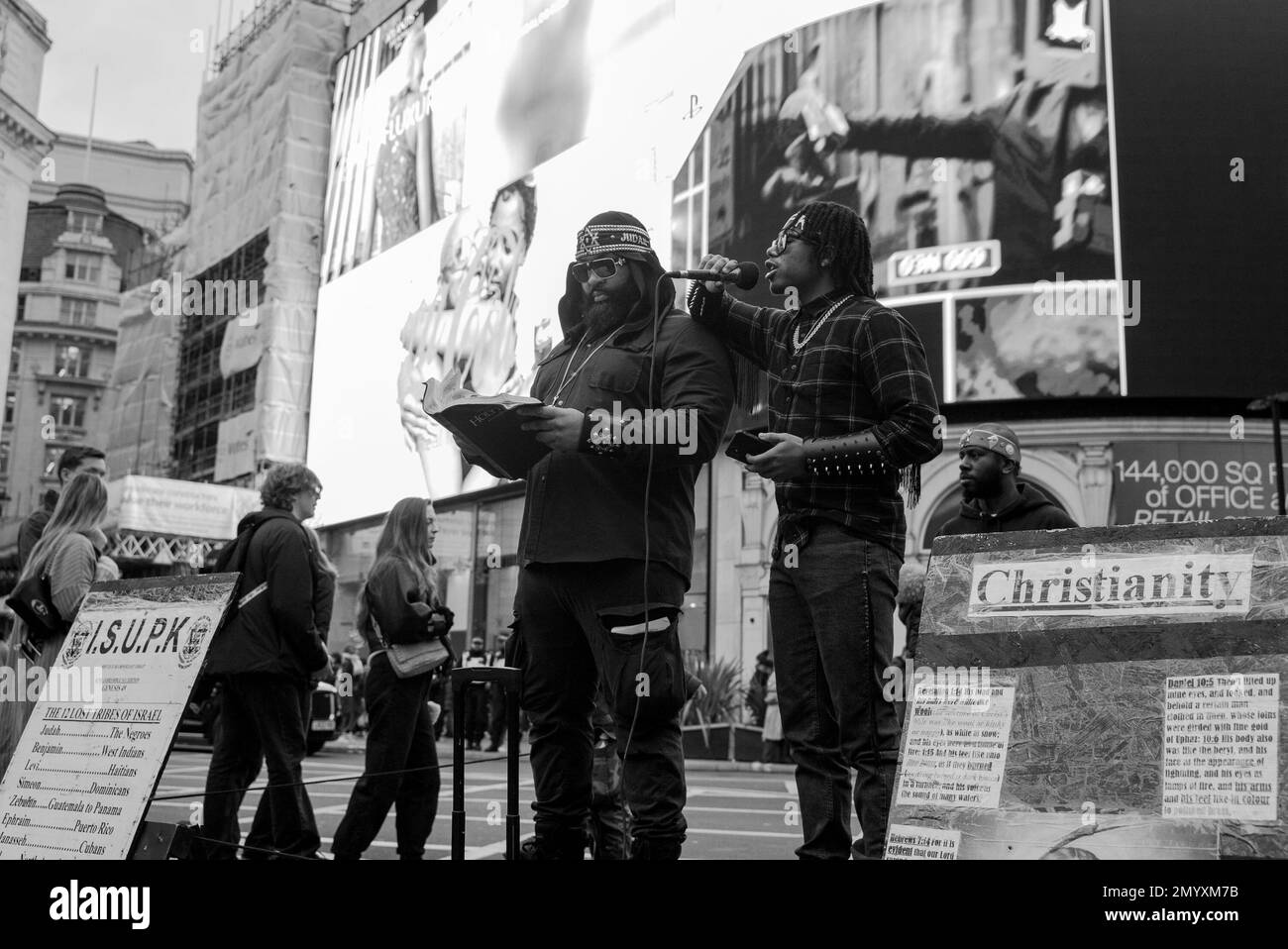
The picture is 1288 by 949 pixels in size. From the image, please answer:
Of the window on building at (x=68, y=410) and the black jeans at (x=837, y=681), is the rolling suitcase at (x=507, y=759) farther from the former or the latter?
the window on building at (x=68, y=410)

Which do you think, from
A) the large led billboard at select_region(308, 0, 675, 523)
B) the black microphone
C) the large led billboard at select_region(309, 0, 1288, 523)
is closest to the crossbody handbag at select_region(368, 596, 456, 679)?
the black microphone

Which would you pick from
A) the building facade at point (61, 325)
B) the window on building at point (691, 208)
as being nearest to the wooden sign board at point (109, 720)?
the window on building at point (691, 208)

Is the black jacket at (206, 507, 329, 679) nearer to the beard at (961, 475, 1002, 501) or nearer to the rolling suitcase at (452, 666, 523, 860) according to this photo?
the rolling suitcase at (452, 666, 523, 860)

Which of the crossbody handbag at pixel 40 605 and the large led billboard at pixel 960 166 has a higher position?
the large led billboard at pixel 960 166

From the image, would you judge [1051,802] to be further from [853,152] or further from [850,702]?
[853,152]

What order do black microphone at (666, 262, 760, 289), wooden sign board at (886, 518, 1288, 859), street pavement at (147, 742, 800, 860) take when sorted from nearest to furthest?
wooden sign board at (886, 518, 1288, 859), black microphone at (666, 262, 760, 289), street pavement at (147, 742, 800, 860)

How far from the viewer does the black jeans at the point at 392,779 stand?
18.0ft

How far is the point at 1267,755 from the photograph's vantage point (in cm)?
236

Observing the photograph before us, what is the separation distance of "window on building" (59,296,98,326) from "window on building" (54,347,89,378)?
1795 millimetres

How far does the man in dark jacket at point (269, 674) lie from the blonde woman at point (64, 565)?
0.61 metres

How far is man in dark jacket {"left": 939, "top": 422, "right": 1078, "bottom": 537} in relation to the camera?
5531 millimetres

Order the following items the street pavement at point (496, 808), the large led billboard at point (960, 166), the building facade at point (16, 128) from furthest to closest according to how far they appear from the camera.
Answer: the building facade at point (16, 128) < the large led billboard at point (960, 166) < the street pavement at point (496, 808)

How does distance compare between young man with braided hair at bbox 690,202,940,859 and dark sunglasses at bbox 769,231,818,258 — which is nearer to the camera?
young man with braided hair at bbox 690,202,940,859

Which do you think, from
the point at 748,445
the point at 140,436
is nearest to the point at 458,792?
the point at 748,445
